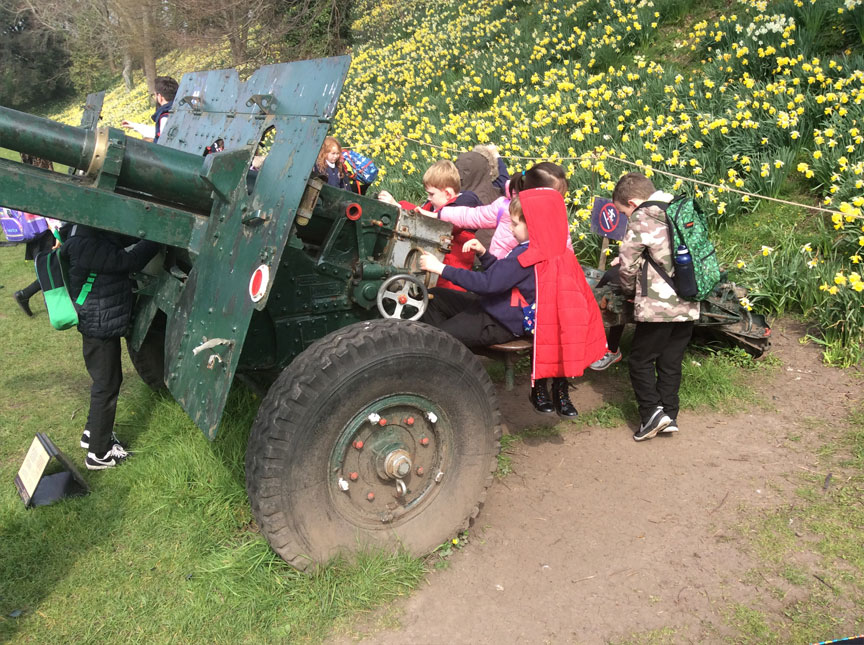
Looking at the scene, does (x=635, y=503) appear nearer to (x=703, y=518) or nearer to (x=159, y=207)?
(x=703, y=518)

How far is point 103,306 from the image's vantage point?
358 cm

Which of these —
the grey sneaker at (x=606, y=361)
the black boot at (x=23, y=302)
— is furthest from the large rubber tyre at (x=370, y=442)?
the black boot at (x=23, y=302)

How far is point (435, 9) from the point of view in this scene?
14.4 meters

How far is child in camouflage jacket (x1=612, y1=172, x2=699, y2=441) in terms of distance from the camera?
141 inches

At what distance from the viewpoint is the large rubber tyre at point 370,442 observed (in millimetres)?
2471

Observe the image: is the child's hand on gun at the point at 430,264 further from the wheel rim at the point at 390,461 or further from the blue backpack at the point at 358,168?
the blue backpack at the point at 358,168

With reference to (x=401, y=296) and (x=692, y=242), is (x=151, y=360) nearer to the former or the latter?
(x=401, y=296)

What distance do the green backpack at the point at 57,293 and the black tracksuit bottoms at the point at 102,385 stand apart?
5.9 inches

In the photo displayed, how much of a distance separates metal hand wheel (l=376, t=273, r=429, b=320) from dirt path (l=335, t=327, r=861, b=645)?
3.37 feet

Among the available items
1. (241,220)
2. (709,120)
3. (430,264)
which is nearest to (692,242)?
(430,264)

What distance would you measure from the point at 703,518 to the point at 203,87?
137 inches

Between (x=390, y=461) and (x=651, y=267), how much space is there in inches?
70.8

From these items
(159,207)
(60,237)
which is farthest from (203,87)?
(159,207)

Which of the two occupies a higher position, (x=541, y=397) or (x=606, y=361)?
(x=606, y=361)
